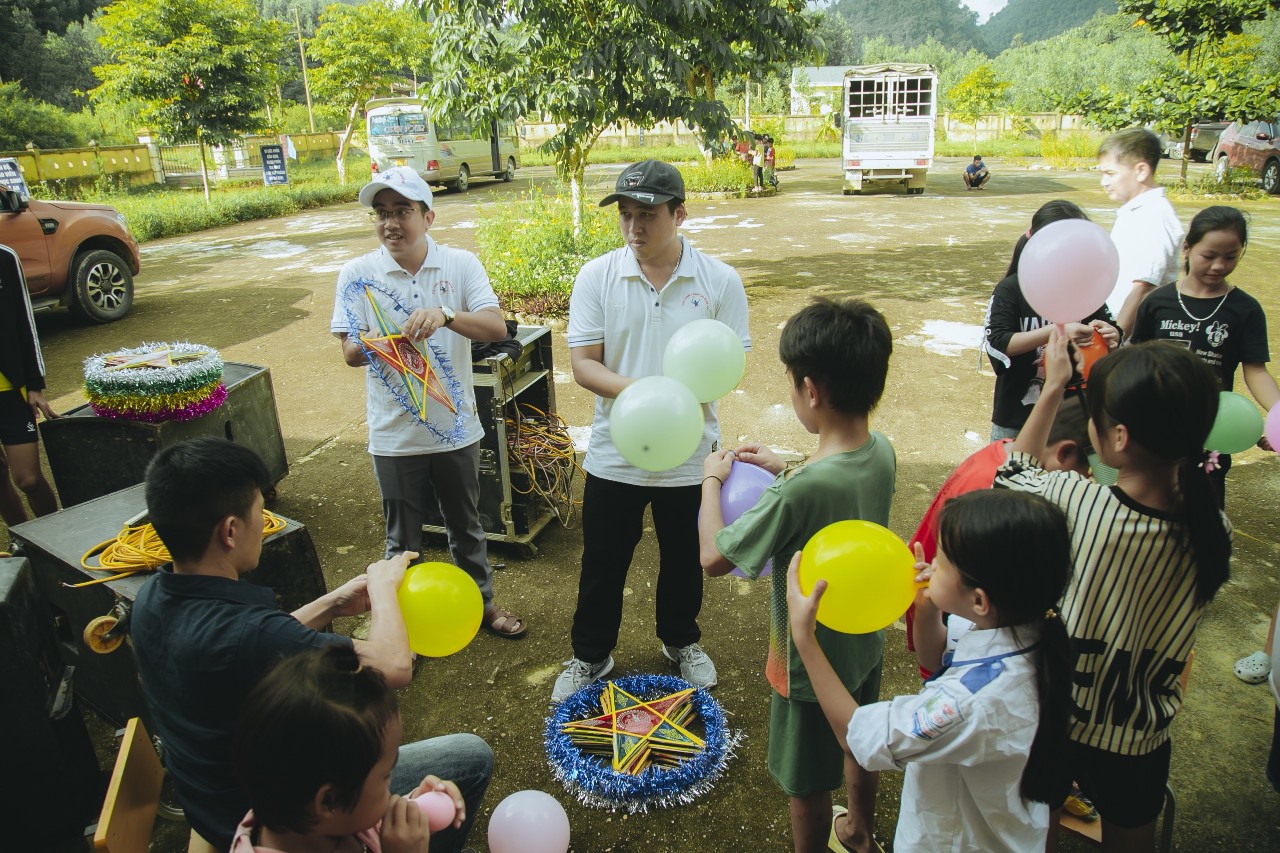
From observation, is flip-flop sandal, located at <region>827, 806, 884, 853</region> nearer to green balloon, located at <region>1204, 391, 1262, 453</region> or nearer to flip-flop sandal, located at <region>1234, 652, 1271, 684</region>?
flip-flop sandal, located at <region>1234, 652, 1271, 684</region>

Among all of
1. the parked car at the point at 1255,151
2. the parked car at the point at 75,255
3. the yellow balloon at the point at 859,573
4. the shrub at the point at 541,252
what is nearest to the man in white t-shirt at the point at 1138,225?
the yellow balloon at the point at 859,573

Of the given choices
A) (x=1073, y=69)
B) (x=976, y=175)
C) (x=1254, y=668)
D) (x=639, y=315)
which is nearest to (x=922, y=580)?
(x=639, y=315)

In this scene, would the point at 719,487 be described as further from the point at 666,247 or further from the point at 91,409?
the point at 91,409

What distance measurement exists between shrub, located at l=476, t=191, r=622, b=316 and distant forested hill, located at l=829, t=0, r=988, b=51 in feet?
427

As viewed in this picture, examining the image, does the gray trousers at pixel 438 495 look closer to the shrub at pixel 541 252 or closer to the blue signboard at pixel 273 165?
the shrub at pixel 541 252

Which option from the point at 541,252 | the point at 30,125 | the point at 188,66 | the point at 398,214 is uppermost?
the point at 188,66

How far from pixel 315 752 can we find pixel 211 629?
0.45m

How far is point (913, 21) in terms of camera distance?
128m

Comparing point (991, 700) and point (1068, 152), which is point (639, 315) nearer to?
point (991, 700)

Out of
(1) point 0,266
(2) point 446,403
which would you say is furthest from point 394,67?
(2) point 446,403

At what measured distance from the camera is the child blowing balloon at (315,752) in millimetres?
1205

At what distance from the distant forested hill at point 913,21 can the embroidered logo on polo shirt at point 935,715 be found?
451ft

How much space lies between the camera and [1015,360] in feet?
10.2

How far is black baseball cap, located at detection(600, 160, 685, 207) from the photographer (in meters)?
2.49
